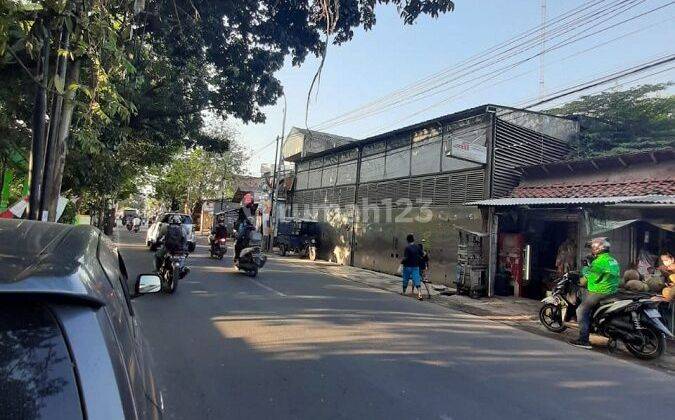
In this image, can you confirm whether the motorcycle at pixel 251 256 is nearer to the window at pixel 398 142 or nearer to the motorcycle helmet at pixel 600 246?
the window at pixel 398 142

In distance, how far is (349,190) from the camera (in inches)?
928

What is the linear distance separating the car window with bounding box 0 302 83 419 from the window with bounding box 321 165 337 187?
951 inches

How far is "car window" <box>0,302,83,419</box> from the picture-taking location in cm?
117

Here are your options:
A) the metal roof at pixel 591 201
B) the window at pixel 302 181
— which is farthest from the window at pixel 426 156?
the window at pixel 302 181

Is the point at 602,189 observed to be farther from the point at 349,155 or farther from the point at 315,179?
the point at 315,179

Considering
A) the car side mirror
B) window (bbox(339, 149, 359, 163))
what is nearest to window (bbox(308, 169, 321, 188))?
window (bbox(339, 149, 359, 163))

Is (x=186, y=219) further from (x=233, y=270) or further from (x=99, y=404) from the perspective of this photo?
(x=99, y=404)

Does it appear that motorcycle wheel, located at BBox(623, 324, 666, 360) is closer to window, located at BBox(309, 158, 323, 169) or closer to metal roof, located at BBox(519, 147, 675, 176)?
metal roof, located at BBox(519, 147, 675, 176)

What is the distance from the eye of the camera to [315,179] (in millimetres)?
27812

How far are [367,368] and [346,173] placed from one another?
19058 millimetres

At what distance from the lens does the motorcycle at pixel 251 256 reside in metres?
13.6

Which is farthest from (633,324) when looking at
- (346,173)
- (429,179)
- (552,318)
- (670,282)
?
(346,173)

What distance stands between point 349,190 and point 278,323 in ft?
53.4

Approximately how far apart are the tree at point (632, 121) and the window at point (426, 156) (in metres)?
6.38
